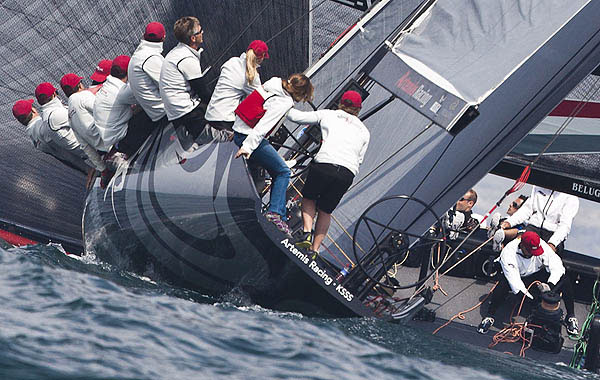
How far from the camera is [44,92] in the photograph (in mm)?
6195

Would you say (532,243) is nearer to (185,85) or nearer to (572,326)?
(572,326)

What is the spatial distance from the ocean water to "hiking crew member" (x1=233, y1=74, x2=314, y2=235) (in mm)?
582

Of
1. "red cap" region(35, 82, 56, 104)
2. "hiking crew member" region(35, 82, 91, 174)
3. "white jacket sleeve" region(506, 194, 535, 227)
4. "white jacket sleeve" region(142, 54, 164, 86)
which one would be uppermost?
"white jacket sleeve" region(506, 194, 535, 227)

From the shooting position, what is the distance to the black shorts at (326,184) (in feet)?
16.4

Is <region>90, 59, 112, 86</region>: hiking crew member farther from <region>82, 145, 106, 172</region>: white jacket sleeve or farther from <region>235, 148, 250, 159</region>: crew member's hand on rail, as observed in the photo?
<region>235, 148, 250, 159</region>: crew member's hand on rail

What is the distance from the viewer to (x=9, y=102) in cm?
814

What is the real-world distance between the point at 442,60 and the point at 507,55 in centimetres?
39

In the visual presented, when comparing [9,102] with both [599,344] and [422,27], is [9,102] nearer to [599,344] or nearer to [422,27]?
[422,27]

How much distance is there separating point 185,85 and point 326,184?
105 cm

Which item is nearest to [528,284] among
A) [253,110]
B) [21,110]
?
[253,110]

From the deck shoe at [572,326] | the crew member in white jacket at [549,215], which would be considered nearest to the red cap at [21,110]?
the crew member in white jacket at [549,215]

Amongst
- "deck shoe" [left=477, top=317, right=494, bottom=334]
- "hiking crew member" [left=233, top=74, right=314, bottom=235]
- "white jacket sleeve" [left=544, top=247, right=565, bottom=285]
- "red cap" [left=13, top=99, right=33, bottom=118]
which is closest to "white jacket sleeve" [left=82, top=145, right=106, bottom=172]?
"red cap" [left=13, top=99, right=33, bottom=118]

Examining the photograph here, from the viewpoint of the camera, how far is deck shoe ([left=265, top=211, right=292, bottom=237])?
4.87 m

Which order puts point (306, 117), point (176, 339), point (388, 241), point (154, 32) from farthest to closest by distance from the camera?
1. point (388, 241)
2. point (154, 32)
3. point (306, 117)
4. point (176, 339)
